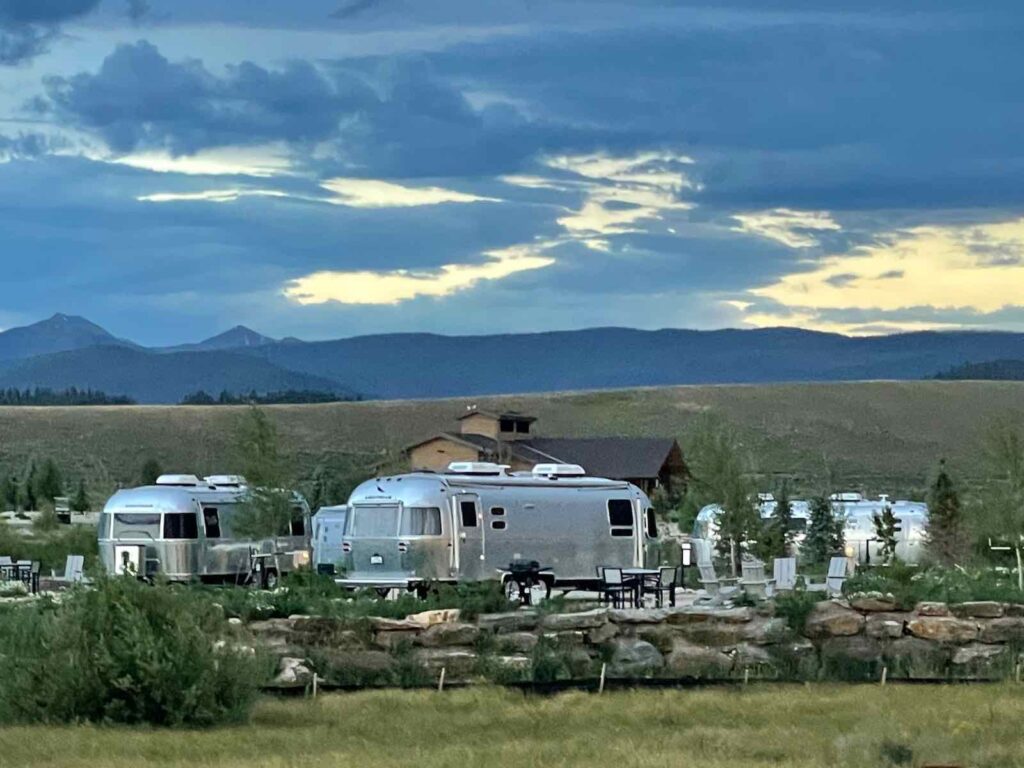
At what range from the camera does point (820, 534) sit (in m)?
34.4

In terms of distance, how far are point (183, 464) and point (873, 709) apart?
6550 cm

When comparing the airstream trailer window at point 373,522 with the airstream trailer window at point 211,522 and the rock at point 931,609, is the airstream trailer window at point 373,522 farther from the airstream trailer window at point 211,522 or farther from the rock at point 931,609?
the rock at point 931,609

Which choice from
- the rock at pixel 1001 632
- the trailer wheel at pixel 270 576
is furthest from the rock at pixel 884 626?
the trailer wheel at pixel 270 576

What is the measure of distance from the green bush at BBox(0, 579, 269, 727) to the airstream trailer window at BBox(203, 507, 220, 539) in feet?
52.5

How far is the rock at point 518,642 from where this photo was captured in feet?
56.2

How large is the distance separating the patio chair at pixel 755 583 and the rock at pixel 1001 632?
302 centimetres

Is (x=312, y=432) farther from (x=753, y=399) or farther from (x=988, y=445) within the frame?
(x=988, y=445)

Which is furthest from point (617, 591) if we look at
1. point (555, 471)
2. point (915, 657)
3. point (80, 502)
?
point (80, 502)

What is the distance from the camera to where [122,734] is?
41.3 feet

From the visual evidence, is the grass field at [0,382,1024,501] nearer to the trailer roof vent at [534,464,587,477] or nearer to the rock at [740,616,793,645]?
the trailer roof vent at [534,464,587,477]

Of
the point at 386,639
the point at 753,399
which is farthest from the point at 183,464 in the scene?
the point at 386,639

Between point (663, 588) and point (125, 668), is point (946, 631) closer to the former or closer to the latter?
point (663, 588)

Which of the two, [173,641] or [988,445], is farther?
[988,445]

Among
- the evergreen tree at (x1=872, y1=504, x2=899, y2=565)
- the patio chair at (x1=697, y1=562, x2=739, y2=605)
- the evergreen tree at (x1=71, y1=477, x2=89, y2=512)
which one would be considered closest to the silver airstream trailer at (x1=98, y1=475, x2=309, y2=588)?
the patio chair at (x1=697, y1=562, x2=739, y2=605)
